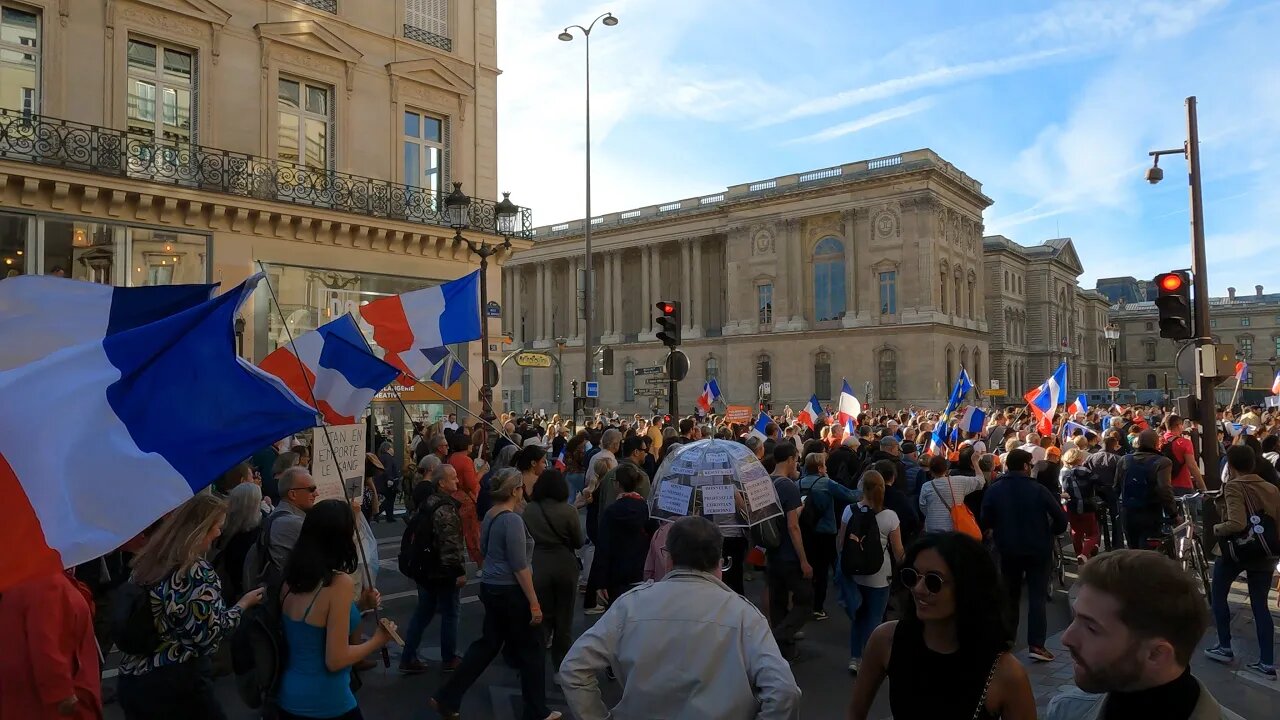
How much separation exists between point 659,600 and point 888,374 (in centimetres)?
5729

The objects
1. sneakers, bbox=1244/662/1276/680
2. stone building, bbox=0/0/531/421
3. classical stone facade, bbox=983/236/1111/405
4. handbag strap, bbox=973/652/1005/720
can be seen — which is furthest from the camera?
classical stone facade, bbox=983/236/1111/405

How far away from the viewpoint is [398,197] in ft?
68.3

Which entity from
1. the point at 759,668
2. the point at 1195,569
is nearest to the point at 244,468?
→ the point at 759,668

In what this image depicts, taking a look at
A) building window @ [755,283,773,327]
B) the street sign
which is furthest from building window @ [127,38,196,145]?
building window @ [755,283,773,327]

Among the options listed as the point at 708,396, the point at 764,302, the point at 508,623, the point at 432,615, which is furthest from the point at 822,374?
the point at 508,623

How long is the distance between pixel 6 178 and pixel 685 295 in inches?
2289

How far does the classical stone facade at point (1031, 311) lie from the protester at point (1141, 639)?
7978 cm

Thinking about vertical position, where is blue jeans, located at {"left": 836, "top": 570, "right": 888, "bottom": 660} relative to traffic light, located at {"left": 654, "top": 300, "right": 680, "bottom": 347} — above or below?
below

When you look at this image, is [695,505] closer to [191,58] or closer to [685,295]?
[191,58]

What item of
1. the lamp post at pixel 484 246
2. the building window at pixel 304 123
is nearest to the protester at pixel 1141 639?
the lamp post at pixel 484 246

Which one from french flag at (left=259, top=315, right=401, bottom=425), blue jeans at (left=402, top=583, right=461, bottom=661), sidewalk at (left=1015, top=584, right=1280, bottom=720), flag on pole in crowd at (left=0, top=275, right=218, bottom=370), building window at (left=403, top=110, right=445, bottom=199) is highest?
building window at (left=403, top=110, right=445, bottom=199)

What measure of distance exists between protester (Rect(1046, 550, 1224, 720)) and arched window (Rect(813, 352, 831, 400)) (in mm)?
58968

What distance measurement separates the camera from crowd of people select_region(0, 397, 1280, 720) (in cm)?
269

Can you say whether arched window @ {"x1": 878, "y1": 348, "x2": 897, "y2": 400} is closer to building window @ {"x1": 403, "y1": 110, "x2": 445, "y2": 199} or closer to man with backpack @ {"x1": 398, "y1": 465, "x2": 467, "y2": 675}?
building window @ {"x1": 403, "y1": 110, "x2": 445, "y2": 199}
